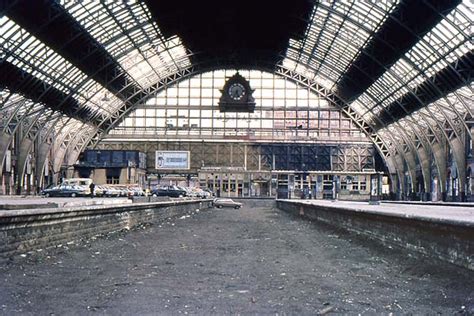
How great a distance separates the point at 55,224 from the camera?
1345 centimetres

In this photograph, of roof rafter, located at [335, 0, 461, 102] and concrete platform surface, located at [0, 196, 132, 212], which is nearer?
concrete platform surface, located at [0, 196, 132, 212]

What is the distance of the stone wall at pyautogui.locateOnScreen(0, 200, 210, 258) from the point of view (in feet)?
34.6

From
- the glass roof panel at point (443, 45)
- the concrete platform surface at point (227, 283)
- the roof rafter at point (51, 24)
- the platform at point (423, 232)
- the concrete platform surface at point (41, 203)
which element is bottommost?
the concrete platform surface at point (227, 283)

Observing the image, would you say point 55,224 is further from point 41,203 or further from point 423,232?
point 41,203

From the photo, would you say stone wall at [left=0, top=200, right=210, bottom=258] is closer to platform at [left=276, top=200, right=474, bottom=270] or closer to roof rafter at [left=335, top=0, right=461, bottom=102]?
platform at [left=276, top=200, right=474, bottom=270]

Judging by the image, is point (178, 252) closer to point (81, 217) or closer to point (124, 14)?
point (81, 217)

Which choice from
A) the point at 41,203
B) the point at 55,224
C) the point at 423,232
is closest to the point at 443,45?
the point at 41,203

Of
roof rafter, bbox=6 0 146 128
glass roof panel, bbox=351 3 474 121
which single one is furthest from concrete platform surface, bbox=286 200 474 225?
roof rafter, bbox=6 0 146 128

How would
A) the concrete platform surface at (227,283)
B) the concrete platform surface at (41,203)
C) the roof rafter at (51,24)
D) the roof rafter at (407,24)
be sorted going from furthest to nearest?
the roof rafter at (51,24) < the roof rafter at (407,24) < the concrete platform surface at (41,203) < the concrete platform surface at (227,283)

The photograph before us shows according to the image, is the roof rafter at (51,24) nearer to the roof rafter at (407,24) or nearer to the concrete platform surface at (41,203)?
the concrete platform surface at (41,203)

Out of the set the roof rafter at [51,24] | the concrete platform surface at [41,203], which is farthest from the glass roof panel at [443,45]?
the roof rafter at [51,24]

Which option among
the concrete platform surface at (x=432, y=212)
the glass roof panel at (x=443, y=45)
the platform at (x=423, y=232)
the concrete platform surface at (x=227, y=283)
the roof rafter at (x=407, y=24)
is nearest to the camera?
the concrete platform surface at (x=227, y=283)

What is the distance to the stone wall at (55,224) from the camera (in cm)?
1053

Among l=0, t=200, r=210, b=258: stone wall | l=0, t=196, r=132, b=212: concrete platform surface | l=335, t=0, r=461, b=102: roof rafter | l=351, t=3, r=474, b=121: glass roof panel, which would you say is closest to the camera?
l=0, t=200, r=210, b=258: stone wall
